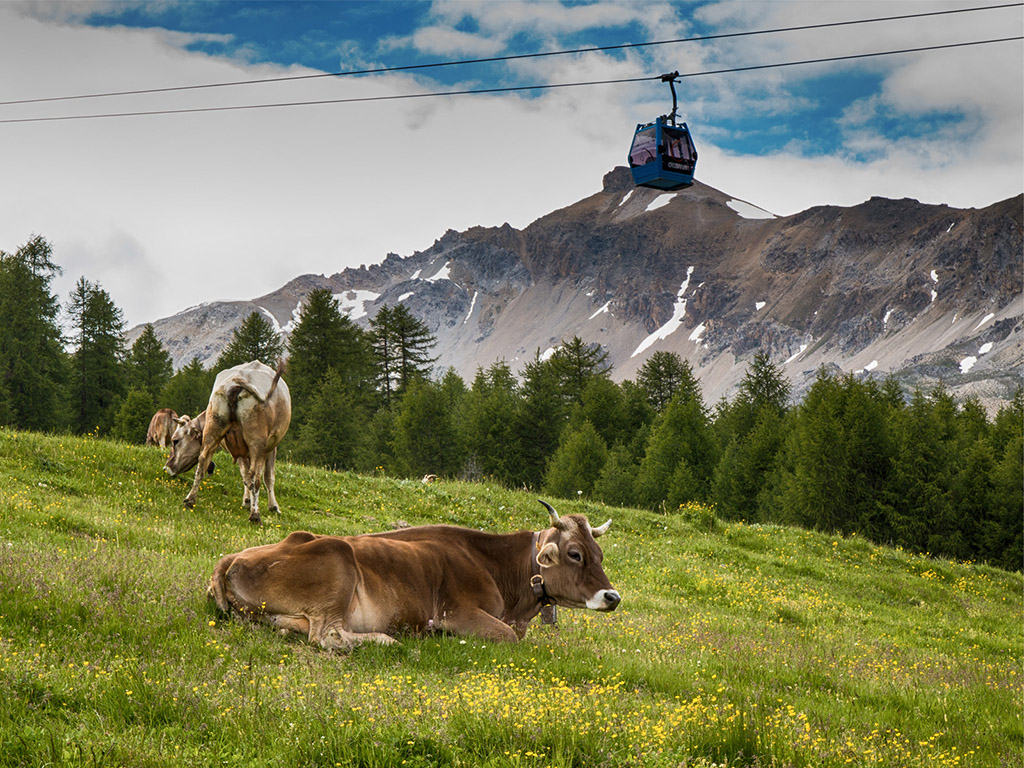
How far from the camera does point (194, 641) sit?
24.9ft

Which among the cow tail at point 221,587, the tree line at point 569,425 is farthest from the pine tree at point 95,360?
the cow tail at point 221,587

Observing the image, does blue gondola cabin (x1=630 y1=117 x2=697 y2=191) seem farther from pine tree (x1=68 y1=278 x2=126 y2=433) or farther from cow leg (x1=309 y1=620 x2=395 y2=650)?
pine tree (x1=68 y1=278 x2=126 y2=433)

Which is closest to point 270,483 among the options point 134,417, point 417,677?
point 417,677

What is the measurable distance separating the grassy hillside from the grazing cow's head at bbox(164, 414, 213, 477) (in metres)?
1.17

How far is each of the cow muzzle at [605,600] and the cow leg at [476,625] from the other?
96cm

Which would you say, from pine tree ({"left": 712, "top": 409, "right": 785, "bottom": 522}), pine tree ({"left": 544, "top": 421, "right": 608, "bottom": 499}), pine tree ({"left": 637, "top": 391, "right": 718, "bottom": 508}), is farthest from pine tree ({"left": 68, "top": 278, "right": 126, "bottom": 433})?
pine tree ({"left": 712, "top": 409, "right": 785, "bottom": 522})

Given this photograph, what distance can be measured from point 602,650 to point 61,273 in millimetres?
72183

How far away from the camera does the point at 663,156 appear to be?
24.5m

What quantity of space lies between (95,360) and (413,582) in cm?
7247

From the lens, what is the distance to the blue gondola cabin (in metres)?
24.5

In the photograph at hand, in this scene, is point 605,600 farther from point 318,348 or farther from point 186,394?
point 186,394

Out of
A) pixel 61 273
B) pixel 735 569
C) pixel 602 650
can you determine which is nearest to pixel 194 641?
pixel 602 650

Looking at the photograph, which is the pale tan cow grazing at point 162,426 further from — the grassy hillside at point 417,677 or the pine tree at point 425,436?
the pine tree at point 425,436

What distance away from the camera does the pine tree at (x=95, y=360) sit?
235ft
